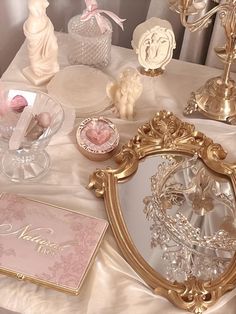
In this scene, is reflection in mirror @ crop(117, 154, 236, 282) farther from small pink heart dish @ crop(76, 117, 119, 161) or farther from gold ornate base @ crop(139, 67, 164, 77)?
gold ornate base @ crop(139, 67, 164, 77)

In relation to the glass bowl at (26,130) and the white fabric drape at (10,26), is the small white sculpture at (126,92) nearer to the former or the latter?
the glass bowl at (26,130)

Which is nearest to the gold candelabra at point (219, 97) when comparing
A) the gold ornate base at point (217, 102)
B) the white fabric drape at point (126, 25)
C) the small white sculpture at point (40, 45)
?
the gold ornate base at point (217, 102)

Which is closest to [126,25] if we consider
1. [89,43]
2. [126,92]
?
[89,43]

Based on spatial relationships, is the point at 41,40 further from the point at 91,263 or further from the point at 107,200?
the point at 91,263

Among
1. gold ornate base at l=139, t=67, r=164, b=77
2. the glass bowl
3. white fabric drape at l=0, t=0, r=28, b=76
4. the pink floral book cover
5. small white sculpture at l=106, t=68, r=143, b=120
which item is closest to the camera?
the pink floral book cover

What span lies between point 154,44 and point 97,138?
0.76ft

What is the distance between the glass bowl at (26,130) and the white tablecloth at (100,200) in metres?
0.03

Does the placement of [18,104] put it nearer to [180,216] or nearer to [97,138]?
[97,138]

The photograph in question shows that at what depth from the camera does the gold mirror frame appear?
2.94ft

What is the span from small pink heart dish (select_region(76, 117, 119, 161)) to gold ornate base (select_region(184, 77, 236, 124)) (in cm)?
18

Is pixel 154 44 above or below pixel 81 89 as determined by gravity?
above

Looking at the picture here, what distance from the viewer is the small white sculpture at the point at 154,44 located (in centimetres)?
115

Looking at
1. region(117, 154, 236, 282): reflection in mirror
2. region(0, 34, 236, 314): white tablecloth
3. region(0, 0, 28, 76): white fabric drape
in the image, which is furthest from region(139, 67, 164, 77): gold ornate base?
region(0, 0, 28, 76): white fabric drape

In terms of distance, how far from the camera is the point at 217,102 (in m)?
1.17
